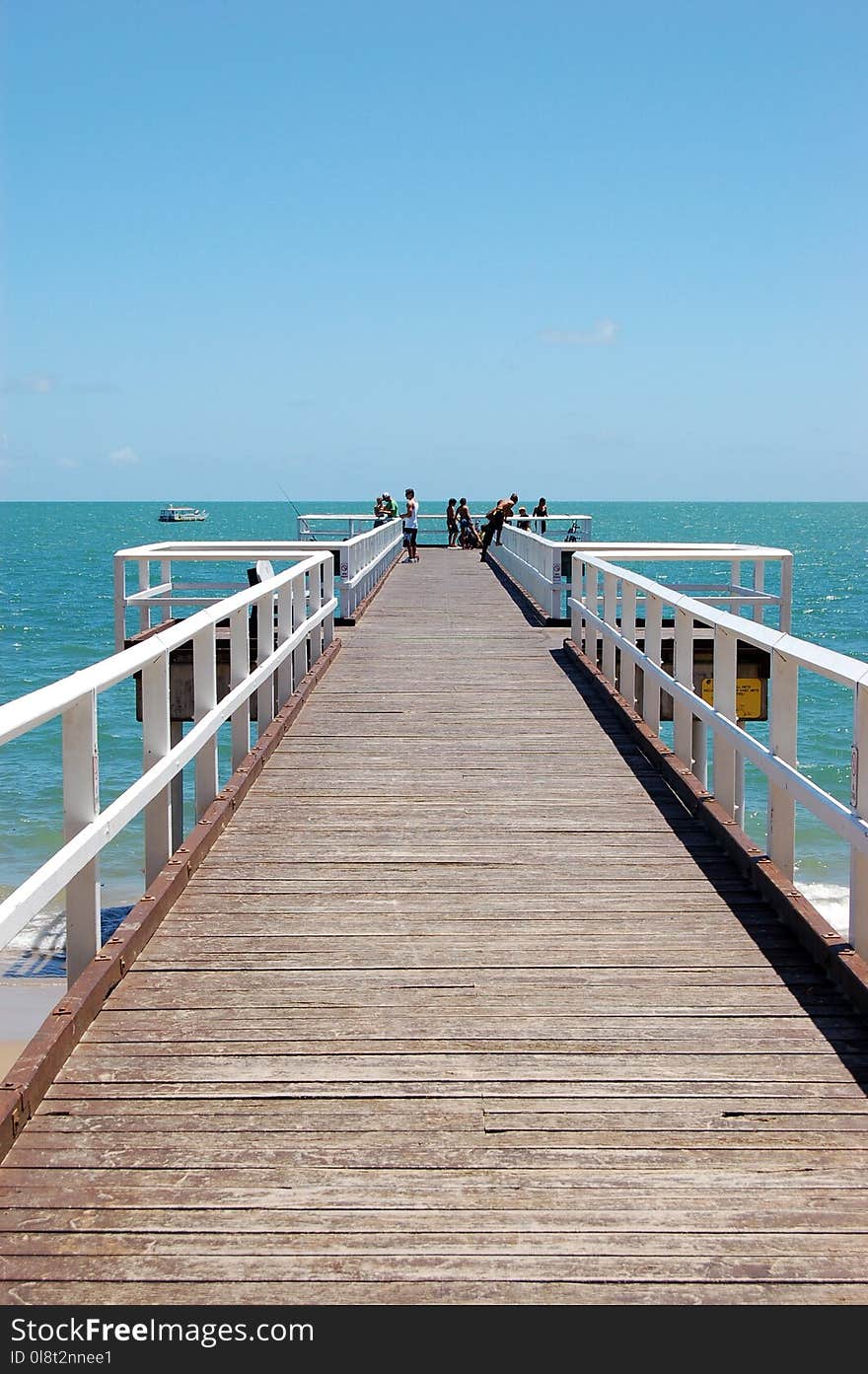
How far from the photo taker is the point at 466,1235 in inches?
138

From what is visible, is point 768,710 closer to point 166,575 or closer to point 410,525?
point 166,575

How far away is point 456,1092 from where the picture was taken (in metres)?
4.32

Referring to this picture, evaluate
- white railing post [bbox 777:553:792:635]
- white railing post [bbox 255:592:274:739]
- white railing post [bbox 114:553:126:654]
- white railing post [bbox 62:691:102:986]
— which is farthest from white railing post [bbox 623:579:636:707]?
white railing post [bbox 62:691:102:986]

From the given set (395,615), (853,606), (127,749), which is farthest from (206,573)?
(395,615)

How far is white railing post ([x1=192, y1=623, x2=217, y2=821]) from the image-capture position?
7.20 m

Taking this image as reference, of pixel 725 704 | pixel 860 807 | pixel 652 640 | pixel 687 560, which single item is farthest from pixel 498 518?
pixel 860 807

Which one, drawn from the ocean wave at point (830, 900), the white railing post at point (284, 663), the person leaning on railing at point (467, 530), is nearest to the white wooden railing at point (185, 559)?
the white railing post at point (284, 663)

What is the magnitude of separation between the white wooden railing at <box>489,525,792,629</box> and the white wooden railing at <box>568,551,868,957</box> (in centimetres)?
233

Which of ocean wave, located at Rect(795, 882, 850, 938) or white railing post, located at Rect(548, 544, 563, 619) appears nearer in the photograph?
white railing post, located at Rect(548, 544, 563, 619)

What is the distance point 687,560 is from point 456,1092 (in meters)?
12.4

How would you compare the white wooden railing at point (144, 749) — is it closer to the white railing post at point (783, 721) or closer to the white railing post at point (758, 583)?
the white railing post at point (783, 721)

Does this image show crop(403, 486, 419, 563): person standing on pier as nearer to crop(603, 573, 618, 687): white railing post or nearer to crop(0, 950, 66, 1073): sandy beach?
crop(0, 950, 66, 1073): sandy beach

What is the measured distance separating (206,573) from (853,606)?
34.1 metres

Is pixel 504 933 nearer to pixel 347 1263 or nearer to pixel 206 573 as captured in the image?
pixel 347 1263
